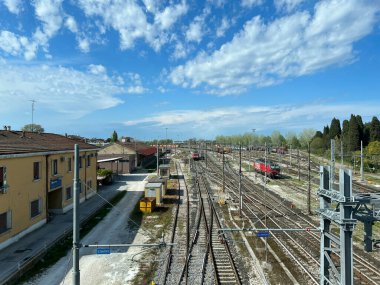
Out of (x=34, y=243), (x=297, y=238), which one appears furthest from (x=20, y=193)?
(x=297, y=238)

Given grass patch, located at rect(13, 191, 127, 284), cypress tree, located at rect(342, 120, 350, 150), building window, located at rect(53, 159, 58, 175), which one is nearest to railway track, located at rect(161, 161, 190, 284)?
grass patch, located at rect(13, 191, 127, 284)

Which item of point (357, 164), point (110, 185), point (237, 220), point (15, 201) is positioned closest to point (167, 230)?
point (237, 220)

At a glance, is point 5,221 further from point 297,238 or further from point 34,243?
point 297,238

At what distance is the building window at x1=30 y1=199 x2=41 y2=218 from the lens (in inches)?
977

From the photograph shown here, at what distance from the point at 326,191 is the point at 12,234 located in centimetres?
2025

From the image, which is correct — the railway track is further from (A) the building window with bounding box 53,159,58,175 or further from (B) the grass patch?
(A) the building window with bounding box 53,159,58,175

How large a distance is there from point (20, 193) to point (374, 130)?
93071 millimetres

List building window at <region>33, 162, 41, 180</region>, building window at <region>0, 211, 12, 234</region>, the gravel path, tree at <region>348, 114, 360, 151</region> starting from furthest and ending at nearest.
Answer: tree at <region>348, 114, 360, 151</region> < building window at <region>33, 162, 41, 180</region> < building window at <region>0, 211, 12, 234</region> < the gravel path

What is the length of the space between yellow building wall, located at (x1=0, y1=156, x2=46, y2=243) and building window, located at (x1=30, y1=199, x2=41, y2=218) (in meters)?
0.22

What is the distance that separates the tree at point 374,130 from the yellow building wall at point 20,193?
9015 centimetres

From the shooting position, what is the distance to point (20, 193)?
23.0 metres

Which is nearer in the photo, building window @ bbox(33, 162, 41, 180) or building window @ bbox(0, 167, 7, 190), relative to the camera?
building window @ bbox(0, 167, 7, 190)

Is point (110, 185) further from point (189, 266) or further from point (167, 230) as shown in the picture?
point (189, 266)

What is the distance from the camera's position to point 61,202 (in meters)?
30.3
